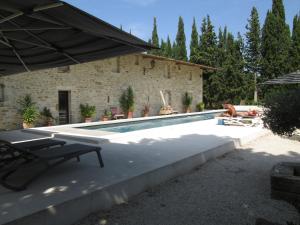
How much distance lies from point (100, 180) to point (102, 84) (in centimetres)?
1176

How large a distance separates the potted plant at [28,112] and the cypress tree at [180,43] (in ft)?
67.9

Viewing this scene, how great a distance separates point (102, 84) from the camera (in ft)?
49.5

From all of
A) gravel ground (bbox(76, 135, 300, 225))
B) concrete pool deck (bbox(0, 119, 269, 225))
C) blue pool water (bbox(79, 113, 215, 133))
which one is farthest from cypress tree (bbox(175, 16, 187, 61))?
gravel ground (bbox(76, 135, 300, 225))

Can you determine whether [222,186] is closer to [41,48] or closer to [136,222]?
[136,222]

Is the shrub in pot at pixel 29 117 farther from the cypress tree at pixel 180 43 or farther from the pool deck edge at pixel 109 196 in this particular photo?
the cypress tree at pixel 180 43

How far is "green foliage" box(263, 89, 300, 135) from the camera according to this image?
3785 mm

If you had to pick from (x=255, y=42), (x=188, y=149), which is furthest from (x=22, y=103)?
(x=255, y=42)

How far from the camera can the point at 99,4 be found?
14148 millimetres

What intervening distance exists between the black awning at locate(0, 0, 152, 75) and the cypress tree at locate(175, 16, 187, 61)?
25.0 meters

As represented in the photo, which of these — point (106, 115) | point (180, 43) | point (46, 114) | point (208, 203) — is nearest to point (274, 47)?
point (180, 43)

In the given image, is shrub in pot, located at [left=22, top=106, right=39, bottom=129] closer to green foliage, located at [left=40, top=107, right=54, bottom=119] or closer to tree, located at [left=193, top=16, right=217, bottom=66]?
green foliage, located at [left=40, top=107, right=54, bottom=119]

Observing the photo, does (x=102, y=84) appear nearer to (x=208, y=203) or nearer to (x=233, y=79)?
(x=208, y=203)

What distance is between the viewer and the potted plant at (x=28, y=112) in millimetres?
11125

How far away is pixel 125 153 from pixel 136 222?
8.95 feet
